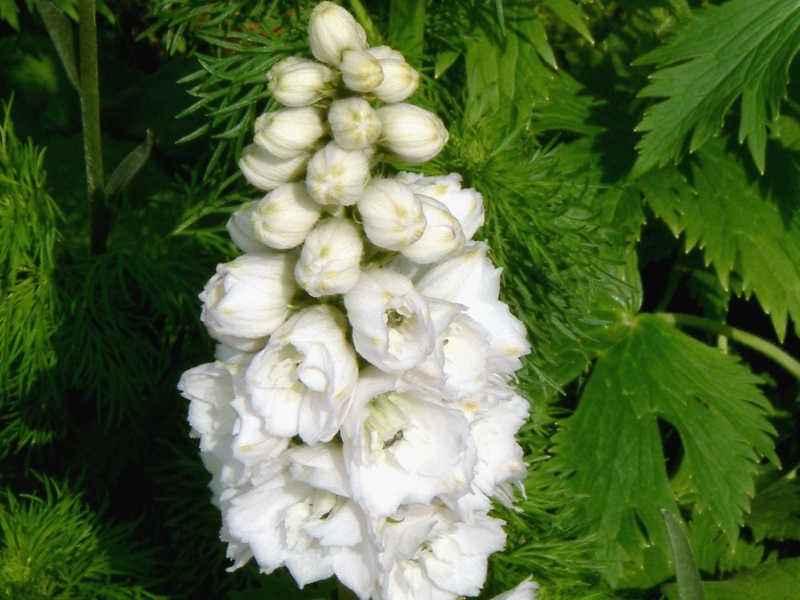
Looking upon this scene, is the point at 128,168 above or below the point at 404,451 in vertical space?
below

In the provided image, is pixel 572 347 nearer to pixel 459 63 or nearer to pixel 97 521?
pixel 459 63

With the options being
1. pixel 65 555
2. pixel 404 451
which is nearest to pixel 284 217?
pixel 404 451

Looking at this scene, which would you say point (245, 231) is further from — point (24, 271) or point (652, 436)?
point (652, 436)

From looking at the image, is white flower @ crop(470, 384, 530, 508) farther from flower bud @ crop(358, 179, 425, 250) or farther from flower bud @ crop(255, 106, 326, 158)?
flower bud @ crop(255, 106, 326, 158)

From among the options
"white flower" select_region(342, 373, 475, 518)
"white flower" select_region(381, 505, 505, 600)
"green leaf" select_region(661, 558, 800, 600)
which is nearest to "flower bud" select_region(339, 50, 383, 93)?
"white flower" select_region(342, 373, 475, 518)

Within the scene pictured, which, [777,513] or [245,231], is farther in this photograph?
[777,513]

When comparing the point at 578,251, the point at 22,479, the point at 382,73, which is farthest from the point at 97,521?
the point at 382,73

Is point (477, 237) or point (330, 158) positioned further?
point (477, 237)
